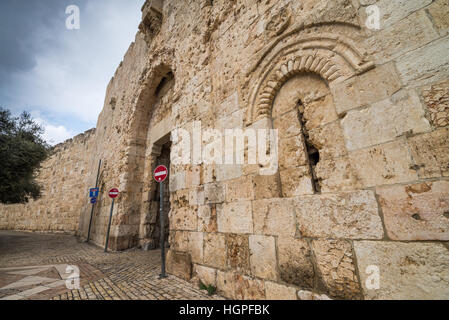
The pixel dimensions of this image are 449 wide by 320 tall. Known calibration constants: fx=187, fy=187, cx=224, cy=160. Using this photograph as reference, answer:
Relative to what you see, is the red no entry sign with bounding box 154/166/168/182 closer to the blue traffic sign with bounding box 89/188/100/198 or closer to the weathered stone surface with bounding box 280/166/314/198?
the weathered stone surface with bounding box 280/166/314/198

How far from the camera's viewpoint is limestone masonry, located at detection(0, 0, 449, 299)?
1372 mm

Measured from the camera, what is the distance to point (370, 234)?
1499 mm

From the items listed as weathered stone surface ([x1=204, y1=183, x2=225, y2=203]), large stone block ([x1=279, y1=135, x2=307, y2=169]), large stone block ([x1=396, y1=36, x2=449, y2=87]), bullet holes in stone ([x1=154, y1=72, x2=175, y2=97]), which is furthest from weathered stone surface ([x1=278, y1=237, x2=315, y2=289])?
bullet holes in stone ([x1=154, y1=72, x2=175, y2=97])

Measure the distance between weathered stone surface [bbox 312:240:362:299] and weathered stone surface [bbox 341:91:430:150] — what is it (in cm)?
91

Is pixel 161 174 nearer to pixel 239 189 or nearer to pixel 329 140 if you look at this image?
pixel 239 189

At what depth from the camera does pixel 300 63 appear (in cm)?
216

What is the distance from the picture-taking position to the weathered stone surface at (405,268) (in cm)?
122

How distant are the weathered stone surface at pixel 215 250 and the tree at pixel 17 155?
297 inches

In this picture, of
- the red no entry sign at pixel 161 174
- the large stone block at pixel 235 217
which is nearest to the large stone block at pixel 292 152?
the large stone block at pixel 235 217

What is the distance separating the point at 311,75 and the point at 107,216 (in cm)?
763

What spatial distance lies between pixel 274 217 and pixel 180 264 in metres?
2.00

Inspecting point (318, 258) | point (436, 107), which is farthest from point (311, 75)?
point (318, 258)

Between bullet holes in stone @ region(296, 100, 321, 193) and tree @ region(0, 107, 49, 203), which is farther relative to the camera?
tree @ region(0, 107, 49, 203)
